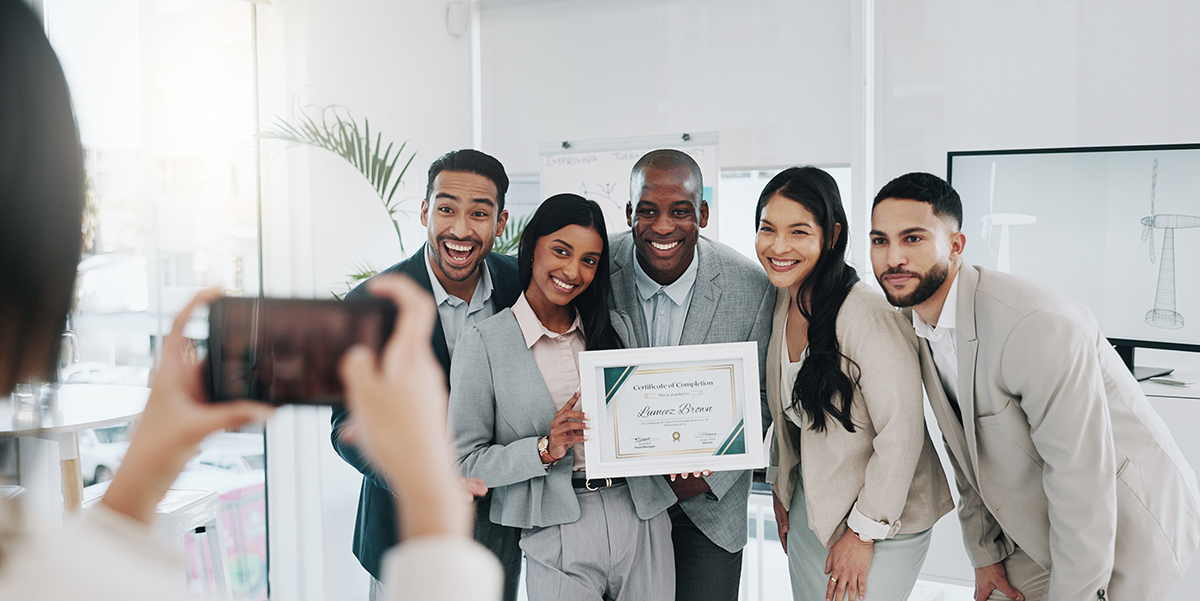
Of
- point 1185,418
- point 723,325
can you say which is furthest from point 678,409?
point 1185,418

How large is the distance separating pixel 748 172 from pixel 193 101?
127 inches

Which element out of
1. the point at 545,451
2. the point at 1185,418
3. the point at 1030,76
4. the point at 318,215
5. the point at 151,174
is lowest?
the point at 1185,418

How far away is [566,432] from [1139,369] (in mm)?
2828

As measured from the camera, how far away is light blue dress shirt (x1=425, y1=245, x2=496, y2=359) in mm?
2330

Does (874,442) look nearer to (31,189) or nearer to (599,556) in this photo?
(599,556)

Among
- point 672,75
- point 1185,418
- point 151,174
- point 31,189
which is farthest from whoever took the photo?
point 672,75

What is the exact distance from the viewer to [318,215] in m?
3.49

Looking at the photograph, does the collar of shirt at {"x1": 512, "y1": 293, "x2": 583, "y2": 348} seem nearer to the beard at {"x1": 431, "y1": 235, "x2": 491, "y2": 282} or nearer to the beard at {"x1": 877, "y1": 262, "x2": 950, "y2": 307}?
the beard at {"x1": 431, "y1": 235, "x2": 491, "y2": 282}

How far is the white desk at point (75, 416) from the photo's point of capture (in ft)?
1.61

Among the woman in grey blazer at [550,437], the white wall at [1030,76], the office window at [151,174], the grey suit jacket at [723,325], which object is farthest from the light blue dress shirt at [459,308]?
the white wall at [1030,76]

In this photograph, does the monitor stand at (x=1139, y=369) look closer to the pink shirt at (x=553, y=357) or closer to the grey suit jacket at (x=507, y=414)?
the grey suit jacket at (x=507, y=414)

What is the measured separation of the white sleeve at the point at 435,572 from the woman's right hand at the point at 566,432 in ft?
4.70

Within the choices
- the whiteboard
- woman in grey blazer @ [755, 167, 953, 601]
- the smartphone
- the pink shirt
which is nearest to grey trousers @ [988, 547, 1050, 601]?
woman in grey blazer @ [755, 167, 953, 601]

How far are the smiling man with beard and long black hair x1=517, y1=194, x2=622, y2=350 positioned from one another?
0.27 metres
